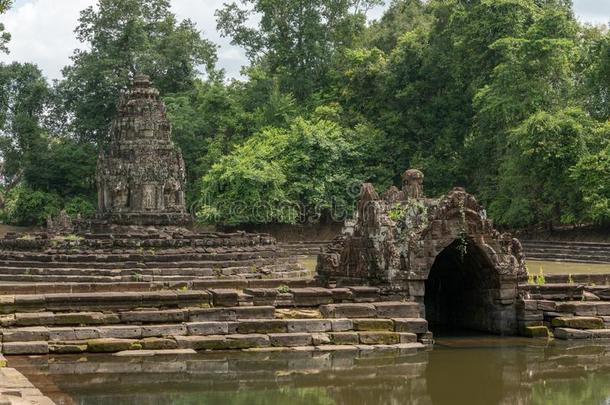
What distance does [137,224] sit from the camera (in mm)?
31391

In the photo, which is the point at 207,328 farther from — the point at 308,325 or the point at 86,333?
the point at 86,333

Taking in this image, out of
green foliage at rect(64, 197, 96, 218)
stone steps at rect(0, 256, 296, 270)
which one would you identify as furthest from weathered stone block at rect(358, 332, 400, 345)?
green foliage at rect(64, 197, 96, 218)

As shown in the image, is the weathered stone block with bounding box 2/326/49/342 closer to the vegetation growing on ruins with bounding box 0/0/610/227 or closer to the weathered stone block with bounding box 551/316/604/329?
the weathered stone block with bounding box 551/316/604/329

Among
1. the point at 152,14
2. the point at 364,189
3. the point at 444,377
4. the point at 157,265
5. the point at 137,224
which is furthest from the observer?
the point at 152,14

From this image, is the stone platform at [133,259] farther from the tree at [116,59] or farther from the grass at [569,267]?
the tree at [116,59]

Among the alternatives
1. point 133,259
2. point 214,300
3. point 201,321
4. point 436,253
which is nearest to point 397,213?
point 436,253

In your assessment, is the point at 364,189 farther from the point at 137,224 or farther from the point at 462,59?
the point at 462,59

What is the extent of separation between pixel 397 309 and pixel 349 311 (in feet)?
2.75

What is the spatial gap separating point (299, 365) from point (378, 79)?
39.1 meters

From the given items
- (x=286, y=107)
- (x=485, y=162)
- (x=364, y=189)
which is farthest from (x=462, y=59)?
(x=364, y=189)

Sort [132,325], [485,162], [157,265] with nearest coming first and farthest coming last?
[132,325]
[157,265]
[485,162]

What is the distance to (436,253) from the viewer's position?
15703 mm

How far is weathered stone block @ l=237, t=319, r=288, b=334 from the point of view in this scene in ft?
45.5

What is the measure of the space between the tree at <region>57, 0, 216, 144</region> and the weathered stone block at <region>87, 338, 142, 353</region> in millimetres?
42571
